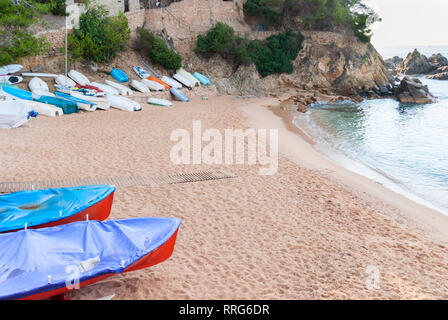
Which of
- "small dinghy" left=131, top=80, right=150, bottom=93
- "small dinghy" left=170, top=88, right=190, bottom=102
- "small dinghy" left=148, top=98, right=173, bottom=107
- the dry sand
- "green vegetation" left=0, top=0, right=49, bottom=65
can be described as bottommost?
the dry sand

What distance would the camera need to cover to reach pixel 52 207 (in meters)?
6.43

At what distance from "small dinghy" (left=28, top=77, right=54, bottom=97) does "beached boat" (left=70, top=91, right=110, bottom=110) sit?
1110 mm

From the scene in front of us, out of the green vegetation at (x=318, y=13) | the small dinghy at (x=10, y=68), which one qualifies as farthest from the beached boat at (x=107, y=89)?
the green vegetation at (x=318, y=13)

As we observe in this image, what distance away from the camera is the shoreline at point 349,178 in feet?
30.8

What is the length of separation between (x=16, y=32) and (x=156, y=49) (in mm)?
9642

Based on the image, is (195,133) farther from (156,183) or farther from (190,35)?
(190,35)

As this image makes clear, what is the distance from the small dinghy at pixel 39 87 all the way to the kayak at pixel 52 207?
42.9 feet

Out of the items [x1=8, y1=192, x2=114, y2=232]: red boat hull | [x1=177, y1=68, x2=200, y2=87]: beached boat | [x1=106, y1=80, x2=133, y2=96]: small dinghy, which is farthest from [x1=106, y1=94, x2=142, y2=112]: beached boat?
[x1=8, y1=192, x2=114, y2=232]: red boat hull

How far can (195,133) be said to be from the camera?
15.4 meters

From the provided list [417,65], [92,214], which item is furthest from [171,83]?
[417,65]

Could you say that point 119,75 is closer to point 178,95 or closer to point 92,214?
point 178,95

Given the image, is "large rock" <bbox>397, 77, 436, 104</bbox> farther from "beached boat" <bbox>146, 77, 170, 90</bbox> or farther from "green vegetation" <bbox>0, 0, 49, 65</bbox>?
"green vegetation" <bbox>0, 0, 49, 65</bbox>

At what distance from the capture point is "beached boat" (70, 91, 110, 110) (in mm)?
18053

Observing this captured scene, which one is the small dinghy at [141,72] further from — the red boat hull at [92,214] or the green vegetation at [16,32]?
the red boat hull at [92,214]
